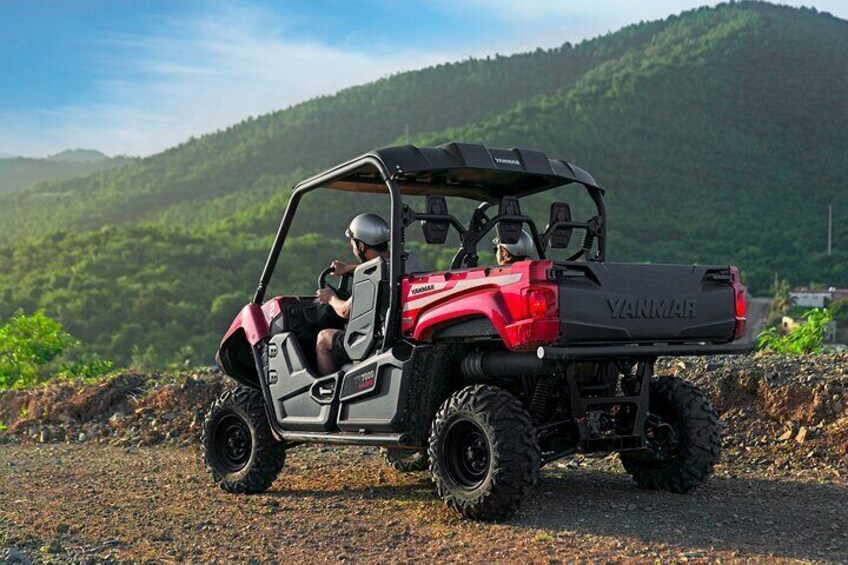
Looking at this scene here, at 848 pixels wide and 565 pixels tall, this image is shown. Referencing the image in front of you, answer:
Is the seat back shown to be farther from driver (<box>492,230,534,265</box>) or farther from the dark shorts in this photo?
driver (<box>492,230,534,265</box>)

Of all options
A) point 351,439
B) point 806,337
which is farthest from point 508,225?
point 806,337

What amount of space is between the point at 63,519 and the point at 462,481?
258 cm

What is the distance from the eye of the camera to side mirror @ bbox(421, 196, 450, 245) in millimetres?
7129

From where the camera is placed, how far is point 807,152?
298ft

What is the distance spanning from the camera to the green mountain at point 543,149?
73.1 metres

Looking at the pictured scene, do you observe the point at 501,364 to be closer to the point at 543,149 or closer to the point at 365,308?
the point at 365,308

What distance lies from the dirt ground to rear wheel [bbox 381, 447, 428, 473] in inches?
2.7

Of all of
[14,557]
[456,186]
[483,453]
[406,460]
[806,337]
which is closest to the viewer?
[14,557]

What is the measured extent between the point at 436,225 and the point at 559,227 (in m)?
0.97

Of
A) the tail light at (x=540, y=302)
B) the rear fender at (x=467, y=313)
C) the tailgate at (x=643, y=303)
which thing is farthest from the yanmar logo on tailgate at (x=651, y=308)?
the rear fender at (x=467, y=313)

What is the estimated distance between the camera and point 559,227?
7.64 meters

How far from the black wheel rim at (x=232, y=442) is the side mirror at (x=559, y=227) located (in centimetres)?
264

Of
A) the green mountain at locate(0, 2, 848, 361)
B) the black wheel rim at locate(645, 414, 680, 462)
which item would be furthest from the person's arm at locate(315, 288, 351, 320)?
the green mountain at locate(0, 2, 848, 361)

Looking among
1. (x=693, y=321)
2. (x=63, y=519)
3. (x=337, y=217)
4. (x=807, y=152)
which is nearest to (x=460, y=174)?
(x=693, y=321)
